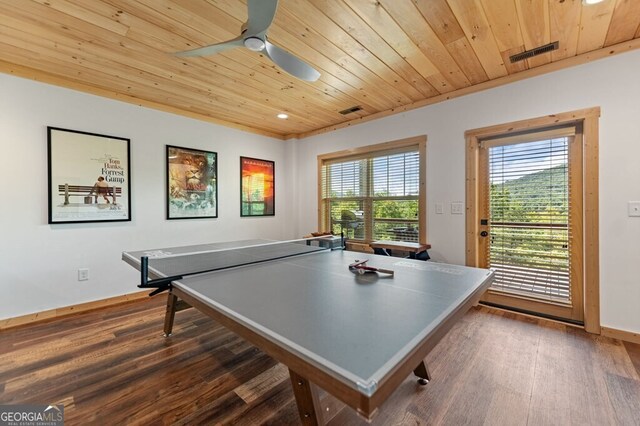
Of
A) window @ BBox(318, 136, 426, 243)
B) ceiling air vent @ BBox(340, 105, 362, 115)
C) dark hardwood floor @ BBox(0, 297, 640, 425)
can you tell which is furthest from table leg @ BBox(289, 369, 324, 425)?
ceiling air vent @ BBox(340, 105, 362, 115)

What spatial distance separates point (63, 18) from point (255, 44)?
57.3 inches

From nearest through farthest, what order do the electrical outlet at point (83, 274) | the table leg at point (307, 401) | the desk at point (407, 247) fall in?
the table leg at point (307, 401) < the electrical outlet at point (83, 274) < the desk at point (407, 247)

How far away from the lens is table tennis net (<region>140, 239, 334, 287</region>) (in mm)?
1554

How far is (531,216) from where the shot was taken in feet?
9.40

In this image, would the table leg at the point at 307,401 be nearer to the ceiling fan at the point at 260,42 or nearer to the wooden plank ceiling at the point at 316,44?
the ceiling fan at the point at 260,42

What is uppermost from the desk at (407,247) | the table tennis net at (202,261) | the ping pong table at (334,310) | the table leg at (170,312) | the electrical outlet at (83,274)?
the table tennis net at (202,261)

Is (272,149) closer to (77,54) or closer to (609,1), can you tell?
(77,54)

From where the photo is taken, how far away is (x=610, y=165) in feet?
7.88

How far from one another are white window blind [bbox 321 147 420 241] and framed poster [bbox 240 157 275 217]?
36.9 inches

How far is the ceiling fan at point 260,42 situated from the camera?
4.76 feet

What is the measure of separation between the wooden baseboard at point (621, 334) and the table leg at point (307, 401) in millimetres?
2797

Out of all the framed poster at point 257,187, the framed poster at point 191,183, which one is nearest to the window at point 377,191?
the framed poster at point 257,187

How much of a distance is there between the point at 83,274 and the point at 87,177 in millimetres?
1068

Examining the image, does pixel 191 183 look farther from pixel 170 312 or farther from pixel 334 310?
pixel 334 310
